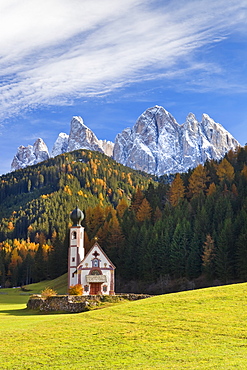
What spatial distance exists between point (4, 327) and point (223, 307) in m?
14.9

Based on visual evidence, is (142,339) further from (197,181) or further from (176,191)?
(197,181)

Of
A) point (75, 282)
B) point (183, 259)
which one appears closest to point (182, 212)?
point (183, 259)

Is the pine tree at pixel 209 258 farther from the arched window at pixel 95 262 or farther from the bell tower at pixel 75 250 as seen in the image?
the bell tower at pixel 75 250

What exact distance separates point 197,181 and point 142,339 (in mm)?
86967

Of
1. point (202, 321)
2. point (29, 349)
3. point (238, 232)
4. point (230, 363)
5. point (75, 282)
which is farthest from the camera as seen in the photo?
point (238, 232)

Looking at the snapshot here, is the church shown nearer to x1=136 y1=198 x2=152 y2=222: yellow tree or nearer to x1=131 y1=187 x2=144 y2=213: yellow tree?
x1=136 y1=198 x2=152 y2=222: yellow tree

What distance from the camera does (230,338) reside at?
21.7 metres

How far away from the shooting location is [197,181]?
107438mm

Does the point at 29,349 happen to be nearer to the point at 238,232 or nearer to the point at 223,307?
the point at 223,307

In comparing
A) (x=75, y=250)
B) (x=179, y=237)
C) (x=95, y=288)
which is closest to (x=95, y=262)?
(x=95, y=288)

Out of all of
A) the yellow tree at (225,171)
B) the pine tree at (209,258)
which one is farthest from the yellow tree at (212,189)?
the pine tree at (209,258)

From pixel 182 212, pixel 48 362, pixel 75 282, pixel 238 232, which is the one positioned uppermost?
pixel 182 212

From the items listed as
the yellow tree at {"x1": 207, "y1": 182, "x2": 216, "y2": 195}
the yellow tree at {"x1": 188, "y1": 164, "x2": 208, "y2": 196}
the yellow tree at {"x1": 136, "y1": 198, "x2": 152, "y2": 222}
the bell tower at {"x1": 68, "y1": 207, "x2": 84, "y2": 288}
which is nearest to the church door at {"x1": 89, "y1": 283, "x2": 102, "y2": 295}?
the bell tower at {"x1": 68, "y1": 207, "x2": 84, "y2": 288}

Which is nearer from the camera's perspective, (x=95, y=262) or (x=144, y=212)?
(x=95, y=262)
